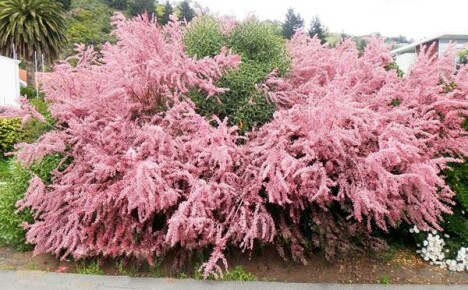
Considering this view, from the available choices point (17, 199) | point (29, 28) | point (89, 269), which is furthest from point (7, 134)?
point (29, 28)

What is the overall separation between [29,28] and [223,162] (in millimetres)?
21577

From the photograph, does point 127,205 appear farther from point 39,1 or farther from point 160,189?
point 39,1

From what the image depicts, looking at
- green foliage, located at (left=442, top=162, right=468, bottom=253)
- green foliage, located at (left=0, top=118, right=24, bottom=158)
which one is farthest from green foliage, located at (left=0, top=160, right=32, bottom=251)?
green foliage, located at (left=0, top=118, right=24, bottom=158)

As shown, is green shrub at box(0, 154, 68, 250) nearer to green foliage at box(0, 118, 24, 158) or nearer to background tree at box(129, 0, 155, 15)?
green foliage at box(0, 118, 24, 158)

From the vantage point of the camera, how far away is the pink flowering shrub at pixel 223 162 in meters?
3.52

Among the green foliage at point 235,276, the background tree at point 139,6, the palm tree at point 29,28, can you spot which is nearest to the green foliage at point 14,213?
the green foliage at point 235,276

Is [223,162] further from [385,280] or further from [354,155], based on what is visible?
[385,280]

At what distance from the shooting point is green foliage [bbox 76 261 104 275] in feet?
12.6

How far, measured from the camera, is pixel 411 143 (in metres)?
3.71

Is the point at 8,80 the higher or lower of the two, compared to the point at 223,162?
higher

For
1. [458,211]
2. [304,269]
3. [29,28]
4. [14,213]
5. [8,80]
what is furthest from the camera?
[29,28]

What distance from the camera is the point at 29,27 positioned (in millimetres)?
21781

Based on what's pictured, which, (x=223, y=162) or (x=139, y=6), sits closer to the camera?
(x=223, y=162)

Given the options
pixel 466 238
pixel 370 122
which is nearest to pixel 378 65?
pixel 370 122
